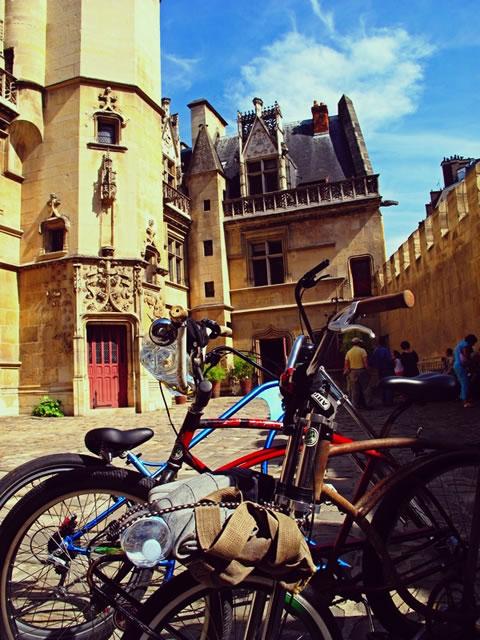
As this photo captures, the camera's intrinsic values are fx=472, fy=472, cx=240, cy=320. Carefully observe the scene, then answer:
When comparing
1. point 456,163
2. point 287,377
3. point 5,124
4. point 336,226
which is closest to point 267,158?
point 336,226

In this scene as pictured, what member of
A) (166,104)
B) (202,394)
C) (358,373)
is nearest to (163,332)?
(202,394)

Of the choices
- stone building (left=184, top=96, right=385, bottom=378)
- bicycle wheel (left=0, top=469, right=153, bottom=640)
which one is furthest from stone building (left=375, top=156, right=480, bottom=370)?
bicycle wheel (left=0, top=469, right=153, bottom=640)

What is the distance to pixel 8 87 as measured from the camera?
45.9ft

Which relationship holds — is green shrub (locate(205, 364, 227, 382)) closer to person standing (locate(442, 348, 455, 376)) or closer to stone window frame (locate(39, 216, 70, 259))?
stone window frame (locate(39, 216, 70, 259))

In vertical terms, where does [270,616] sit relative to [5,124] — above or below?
below

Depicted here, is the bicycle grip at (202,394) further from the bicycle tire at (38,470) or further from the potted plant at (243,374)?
the potted plant at (243,374)

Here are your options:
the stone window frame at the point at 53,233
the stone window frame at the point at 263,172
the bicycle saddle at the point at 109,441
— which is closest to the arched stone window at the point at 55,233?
the stone window frame at the point at 53,233

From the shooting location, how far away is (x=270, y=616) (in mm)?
1233

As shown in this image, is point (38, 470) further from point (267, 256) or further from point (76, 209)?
point (267, 256)

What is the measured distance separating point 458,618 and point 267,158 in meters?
21.3

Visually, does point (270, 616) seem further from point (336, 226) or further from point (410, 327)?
point (336, 226)

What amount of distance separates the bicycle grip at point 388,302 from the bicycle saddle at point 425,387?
38 cm

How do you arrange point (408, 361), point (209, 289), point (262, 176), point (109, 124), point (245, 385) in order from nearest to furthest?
point (408, 361)
point (109, 124)
point (245, 385)
point (209, 289)
point (262, 176)

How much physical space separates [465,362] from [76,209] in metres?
11.0
